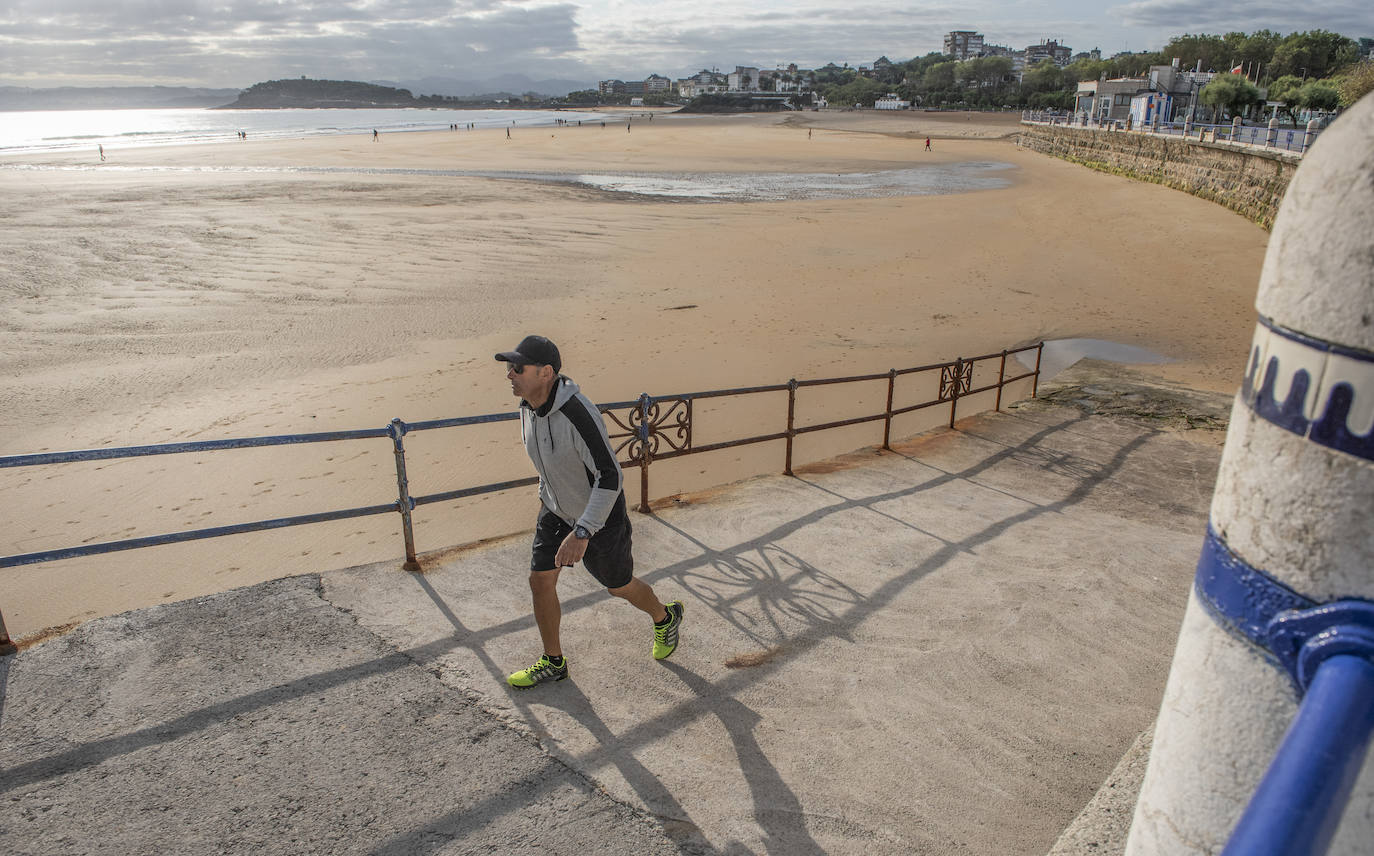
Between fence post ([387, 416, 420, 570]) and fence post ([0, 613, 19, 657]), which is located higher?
fence post ([387, 416, 420, 570])

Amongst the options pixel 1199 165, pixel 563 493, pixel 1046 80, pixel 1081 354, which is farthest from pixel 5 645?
pixel 1046 80

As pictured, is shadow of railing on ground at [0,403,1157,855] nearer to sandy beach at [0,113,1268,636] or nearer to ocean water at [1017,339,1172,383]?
sandy beach at [0,113,1268,636]

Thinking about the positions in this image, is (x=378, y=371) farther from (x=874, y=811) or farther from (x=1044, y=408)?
(x=874, y=811)

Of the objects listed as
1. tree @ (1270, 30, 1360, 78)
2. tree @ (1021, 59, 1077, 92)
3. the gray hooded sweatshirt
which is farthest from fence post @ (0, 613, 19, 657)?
tree @ (1021, 59, 1077, 92)

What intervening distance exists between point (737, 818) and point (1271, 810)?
2429mm

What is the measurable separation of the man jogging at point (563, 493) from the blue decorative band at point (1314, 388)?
8.61 ft

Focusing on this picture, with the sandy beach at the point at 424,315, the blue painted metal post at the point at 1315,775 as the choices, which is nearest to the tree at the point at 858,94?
the sandy beach at the point at 424,315

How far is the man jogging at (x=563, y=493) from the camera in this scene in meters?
3.50

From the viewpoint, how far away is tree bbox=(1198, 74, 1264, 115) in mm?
51688

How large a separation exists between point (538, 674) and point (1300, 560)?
3258mm

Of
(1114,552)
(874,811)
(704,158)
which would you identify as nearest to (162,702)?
(874,811)

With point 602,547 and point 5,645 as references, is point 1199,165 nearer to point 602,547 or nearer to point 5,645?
point 602,547

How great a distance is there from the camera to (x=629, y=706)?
3.71 m

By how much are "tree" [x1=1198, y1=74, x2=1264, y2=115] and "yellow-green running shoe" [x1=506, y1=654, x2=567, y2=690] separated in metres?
62.8
